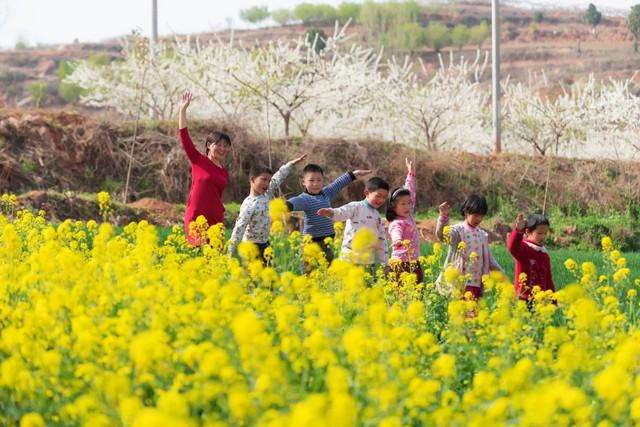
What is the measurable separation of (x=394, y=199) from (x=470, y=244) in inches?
29.4

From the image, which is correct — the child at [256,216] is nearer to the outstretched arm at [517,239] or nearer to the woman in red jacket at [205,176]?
the woman in red jacket at [205,176]

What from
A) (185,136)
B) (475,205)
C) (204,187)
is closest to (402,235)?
(475,205)

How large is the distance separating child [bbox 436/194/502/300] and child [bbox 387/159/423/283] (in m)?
0.29

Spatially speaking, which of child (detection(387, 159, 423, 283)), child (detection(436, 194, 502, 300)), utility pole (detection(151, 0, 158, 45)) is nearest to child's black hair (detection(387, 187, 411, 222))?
child (detection(387, 159, 423, 283))

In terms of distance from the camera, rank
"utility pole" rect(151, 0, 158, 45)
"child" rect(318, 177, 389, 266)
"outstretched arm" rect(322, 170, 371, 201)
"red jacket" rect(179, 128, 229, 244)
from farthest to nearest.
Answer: "utility pole" rect(151, 0, 158, 45)
"outstretched arm" rect(322, 170, 371, 201)
"red jacket" rect(179, 128, 229, 244)
"child" rect(318, 177, 389, 266)

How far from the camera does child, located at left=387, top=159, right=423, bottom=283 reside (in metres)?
8.40

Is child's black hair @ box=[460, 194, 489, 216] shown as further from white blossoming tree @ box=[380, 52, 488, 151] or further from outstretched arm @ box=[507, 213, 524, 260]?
white blossoming tree @ box=[380, 52, 488, 151]

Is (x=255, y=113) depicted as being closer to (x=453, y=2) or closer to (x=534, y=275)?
(x=534, y=275)

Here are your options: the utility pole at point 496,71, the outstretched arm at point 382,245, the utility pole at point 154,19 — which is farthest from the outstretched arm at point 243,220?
the utility pole at point 154,19

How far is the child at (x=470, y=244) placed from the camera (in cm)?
821

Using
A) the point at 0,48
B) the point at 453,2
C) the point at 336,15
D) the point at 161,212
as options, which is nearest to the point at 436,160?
the point at 161,212

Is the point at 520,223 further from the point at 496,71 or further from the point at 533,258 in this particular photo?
the point at 496,71

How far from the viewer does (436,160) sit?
22.8 meters

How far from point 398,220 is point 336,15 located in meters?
93.1
